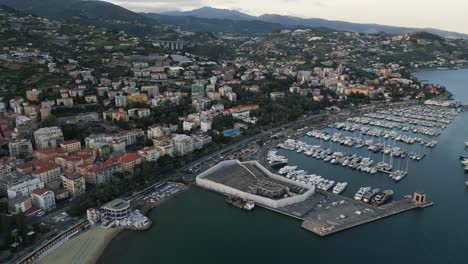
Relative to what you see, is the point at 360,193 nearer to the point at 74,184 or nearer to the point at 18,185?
the point at 74,184

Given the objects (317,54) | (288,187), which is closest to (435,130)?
(288,187)

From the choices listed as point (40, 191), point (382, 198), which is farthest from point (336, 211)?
point (40, 191)

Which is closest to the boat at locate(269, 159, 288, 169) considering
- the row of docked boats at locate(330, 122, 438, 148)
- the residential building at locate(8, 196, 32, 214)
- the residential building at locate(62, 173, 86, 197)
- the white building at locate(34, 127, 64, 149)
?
the row of docked boats at locate(330, 122, 438, 148)

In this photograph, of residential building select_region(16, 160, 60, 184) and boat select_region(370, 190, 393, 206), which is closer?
boat select_region(370, 190, 393, 206)

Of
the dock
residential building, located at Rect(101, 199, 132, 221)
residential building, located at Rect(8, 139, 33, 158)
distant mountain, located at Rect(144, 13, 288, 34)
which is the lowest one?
residential building, located at Rect(8, 139, 33, 158)

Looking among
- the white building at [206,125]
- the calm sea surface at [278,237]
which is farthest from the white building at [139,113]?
the calm sea surface at [278,237]

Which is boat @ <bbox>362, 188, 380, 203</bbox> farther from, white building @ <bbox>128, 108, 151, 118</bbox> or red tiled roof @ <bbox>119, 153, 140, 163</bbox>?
white building @ <bbox>128, 108, 151, 118</bbox>

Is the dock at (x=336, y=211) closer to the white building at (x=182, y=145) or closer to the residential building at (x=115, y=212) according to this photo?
the residential building at (x=115, y=212)
